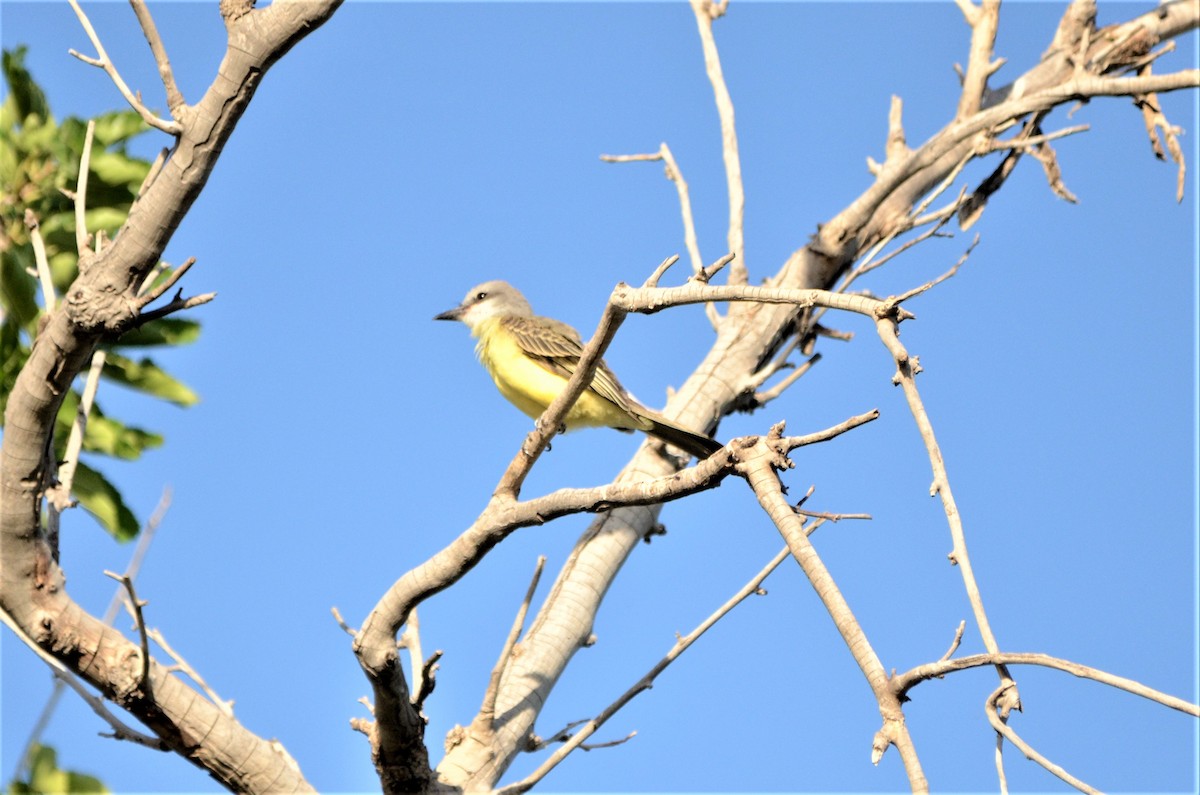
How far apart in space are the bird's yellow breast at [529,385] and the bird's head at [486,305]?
720 mm

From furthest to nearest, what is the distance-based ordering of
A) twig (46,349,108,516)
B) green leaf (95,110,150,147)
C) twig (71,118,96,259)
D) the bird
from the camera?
the bird → green leaf (95,110,150,147) → twig (46,349,108,516) → twig (71,118,96,259)

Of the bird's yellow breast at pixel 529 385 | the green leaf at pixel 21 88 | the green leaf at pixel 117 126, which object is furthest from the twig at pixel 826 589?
the green leaf at pixel 21 88

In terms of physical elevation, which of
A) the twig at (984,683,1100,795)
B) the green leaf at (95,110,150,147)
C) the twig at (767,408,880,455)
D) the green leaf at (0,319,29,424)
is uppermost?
the green leaf at (95,110,150,147)

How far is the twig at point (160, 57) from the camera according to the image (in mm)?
4285

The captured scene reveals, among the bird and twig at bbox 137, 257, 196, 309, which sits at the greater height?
the bird

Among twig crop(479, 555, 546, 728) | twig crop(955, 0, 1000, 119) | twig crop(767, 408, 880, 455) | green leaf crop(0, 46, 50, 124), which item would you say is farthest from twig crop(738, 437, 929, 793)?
twig crop(955, 0, 1000, 119)

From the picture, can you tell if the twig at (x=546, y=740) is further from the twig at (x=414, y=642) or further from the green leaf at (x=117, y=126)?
the green leaf at (x=117, y=126)

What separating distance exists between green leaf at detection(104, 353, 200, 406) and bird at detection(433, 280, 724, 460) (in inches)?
88.0

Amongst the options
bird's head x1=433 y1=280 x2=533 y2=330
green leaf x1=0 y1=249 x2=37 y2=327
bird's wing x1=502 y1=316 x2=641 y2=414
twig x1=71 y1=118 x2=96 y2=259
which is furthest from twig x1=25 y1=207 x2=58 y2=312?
bird's head x1=433 y1=280 x2=533 y2=330

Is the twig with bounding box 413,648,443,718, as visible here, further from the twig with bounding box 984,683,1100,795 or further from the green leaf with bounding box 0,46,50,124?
the green leaf with bounding box 0,46,50,124

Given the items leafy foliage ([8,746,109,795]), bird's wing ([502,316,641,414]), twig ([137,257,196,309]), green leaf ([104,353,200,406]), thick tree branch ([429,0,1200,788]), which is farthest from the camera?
bird's wing ([502,316,641,414])

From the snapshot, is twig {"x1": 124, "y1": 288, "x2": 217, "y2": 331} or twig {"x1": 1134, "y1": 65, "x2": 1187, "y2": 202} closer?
twig {"x1": 124, "y1": 288, "x2": 217, "y2": 331}

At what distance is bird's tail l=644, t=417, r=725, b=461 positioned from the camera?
700 centimetres

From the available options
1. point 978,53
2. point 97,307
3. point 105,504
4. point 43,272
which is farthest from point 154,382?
point 978,53
